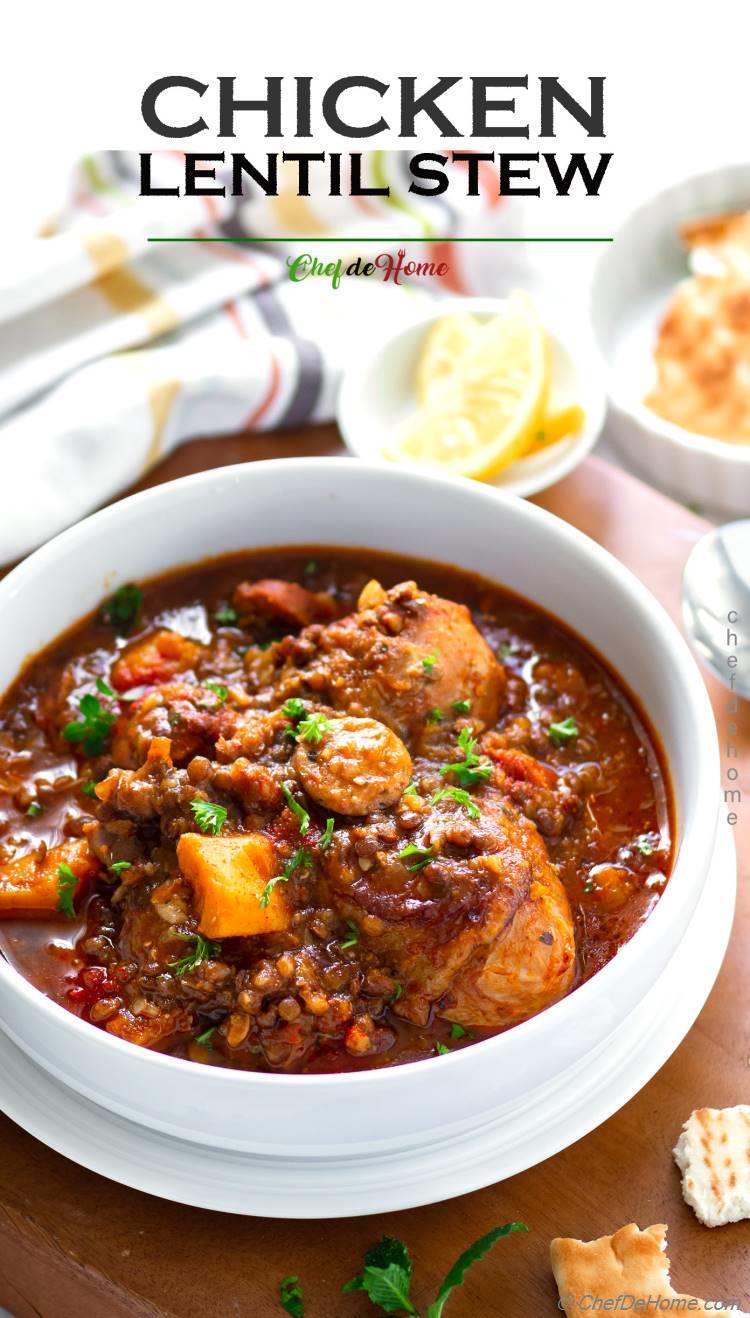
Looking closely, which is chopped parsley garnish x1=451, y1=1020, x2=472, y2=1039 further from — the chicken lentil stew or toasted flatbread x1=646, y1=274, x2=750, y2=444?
toasted flatbread x1=646, y1=274, x2=750, y2=444

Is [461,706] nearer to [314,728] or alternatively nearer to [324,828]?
[314,728]

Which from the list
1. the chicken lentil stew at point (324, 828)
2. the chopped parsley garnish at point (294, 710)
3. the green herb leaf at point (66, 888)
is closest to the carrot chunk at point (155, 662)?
the chicken lentil stew at point (324, 828)

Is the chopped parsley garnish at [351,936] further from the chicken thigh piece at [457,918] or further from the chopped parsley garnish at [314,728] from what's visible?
the chopped parsley garnish at [314,728]

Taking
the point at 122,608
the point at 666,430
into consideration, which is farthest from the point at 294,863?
the point at 666,430

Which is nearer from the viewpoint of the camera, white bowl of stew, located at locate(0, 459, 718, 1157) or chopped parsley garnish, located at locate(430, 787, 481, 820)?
white bowl of stew, located at locate(0, 459, 718, 1157)

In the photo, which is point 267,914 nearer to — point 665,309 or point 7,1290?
point 7,1290

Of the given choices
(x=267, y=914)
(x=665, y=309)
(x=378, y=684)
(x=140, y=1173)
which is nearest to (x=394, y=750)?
(x=378, y=684)

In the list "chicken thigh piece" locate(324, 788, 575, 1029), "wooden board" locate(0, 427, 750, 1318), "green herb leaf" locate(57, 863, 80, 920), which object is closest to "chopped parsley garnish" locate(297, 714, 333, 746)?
"chicken thigh piece" locate(324, 788, 575, 1029)
